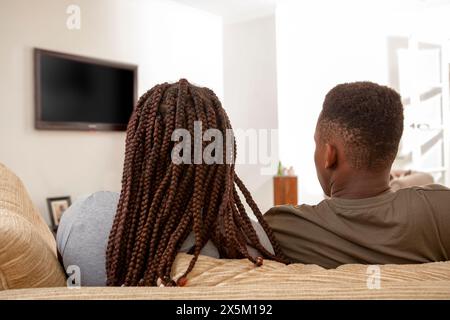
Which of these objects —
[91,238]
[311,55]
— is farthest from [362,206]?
[311,55]

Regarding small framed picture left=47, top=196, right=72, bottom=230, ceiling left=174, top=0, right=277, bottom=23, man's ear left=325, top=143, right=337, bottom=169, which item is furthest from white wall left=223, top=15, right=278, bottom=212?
man's ear left=325, top=143, right=337, bottom=169

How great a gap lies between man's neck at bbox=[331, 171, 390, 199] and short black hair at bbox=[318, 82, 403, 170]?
0.05ft

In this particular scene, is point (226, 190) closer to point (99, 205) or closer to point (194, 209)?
point (194, 209)

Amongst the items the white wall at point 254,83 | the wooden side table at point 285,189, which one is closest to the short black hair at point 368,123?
the wooden side table at point 285,189

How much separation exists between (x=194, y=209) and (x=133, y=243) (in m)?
0.11

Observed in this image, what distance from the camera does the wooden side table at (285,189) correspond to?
4.54 metres

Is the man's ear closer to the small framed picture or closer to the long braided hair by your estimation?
the long braided hair

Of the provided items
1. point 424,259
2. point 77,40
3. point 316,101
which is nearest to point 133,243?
point 424,259

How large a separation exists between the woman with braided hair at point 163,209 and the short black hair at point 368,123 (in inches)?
10.8

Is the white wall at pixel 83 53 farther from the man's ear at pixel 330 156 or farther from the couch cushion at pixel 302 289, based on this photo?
the couch cushion at pixel 302 289

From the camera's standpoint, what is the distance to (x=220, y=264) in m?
0.66

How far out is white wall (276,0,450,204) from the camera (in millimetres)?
4902

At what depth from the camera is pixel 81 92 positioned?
362 centimetres

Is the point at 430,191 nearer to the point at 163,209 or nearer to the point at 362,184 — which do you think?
the point at 362,184
